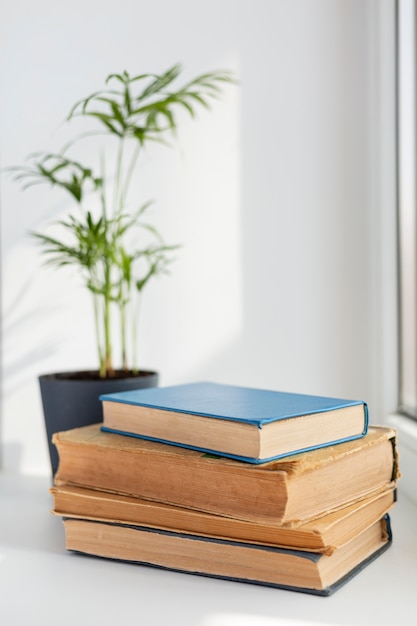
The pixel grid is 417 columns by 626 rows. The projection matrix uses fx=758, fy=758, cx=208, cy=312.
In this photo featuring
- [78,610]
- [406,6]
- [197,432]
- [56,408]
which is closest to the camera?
[78,610]

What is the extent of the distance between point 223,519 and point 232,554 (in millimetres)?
36

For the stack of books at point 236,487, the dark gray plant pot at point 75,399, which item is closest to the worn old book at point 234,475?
the stack of books at point 236,487

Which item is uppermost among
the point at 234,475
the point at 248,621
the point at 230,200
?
the point at 230,200

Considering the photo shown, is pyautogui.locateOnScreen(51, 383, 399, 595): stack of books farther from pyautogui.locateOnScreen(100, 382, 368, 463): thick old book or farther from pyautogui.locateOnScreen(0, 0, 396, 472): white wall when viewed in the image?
pyautogui.locateOnScreen(0, 0, 396, 472): white wall

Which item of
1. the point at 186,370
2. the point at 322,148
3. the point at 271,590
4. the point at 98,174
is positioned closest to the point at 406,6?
the point at 322,148

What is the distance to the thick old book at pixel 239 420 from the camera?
0.75 meters

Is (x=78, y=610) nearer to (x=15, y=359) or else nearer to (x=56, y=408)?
(x=56, y=408)

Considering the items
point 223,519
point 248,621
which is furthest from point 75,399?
point 248,621

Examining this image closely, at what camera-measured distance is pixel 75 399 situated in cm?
110

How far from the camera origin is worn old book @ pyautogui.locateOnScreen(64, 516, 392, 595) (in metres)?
0.73

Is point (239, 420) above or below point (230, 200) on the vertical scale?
below

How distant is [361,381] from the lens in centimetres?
141

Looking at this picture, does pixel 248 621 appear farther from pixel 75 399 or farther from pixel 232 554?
pixel 75 399

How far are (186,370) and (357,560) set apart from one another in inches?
26.3
